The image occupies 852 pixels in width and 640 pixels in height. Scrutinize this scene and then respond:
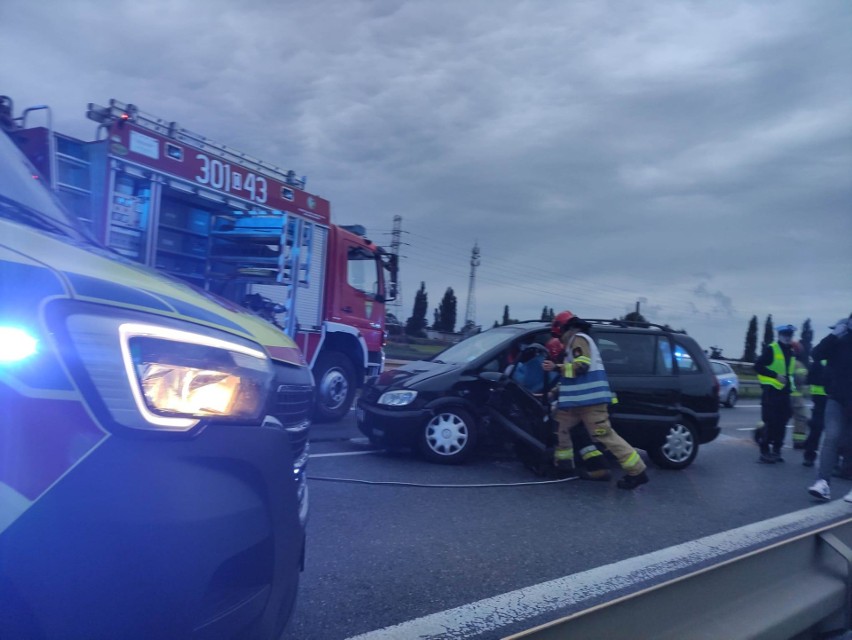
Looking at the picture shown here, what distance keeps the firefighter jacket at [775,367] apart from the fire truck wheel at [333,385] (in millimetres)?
5495

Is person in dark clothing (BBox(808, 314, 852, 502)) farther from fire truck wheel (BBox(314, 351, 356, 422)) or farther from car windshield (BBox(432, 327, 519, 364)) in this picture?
fire truck wheel (BBox(314, 351, 356, 422))

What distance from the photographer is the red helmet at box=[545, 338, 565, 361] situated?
7340 mm

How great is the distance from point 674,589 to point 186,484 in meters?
1.67

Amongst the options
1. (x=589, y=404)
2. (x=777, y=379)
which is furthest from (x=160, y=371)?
(x=777, y=379)

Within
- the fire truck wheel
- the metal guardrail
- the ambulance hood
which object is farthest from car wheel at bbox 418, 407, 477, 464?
the ambulance hood

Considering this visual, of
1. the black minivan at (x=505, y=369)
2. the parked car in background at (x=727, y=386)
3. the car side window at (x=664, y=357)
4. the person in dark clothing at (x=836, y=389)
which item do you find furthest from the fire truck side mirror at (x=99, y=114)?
the parked car in background at (x=727, y=386)

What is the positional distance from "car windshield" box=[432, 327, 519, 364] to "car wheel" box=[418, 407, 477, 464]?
2.38 ft

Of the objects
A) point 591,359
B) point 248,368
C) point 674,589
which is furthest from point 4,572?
point 591,359

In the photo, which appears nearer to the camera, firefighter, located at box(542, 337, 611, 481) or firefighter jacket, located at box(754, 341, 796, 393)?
firefighter, located at box(542, 337, 611, 481)

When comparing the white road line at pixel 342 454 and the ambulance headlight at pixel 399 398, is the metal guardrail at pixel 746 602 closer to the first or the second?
the ambulance headlight at pixel 399 398

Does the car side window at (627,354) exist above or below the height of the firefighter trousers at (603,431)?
above

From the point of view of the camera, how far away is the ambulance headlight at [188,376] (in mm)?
1685

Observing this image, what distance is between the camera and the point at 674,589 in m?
2.46

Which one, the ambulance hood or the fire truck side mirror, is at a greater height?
the fire truck side mirror
